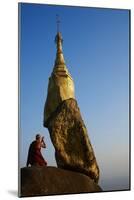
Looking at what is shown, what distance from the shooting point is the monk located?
690cm

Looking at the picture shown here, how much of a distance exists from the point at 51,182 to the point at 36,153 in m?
0.36

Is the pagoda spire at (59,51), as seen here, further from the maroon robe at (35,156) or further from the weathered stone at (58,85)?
the maroon robe at (35,156)

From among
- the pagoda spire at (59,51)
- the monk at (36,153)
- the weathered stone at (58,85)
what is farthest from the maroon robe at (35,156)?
the pagoda spire at (59,51)

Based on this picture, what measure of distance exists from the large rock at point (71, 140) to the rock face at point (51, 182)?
0.26ft

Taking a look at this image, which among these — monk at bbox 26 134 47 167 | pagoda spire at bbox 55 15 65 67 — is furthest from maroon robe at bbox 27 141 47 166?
pagoda spire at bbox 55 15 65 67

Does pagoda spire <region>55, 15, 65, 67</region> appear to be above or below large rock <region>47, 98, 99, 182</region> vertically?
above

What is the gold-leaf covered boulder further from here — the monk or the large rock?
the monk

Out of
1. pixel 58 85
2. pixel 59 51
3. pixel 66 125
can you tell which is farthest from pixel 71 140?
pixel 59 51

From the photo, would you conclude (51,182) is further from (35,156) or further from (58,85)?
(58,85)

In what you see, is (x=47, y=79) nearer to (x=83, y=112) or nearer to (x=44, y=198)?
(x=83, y=112)

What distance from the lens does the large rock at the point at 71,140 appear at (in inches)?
277

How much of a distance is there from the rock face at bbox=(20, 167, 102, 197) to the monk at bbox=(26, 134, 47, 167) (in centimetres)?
6

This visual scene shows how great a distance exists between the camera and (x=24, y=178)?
6836 mm

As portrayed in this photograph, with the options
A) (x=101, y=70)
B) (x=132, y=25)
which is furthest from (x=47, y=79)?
(x=132, y=25)
